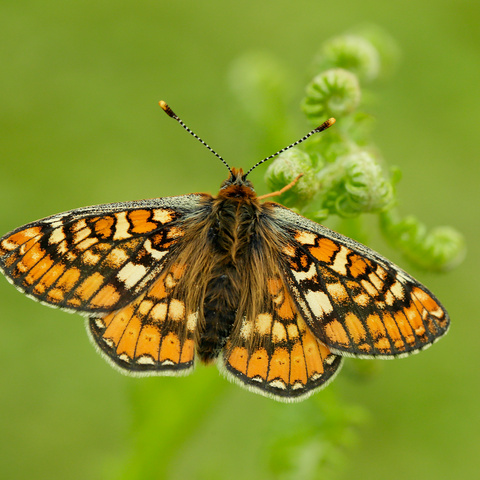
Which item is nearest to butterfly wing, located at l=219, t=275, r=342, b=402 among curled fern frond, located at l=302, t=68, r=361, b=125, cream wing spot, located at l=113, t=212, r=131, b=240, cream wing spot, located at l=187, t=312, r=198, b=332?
cream wing spot, located at l=187, t=312, r=198, b=332

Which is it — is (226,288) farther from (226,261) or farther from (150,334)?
(150,334)

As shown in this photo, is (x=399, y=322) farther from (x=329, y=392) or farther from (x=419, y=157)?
(x=419, y=157)

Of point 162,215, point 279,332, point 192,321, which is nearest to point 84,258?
point 162,215

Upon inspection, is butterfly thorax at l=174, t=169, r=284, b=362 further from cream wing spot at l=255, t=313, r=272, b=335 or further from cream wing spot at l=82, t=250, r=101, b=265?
A: cream wing spot at l=82, t=250, r=101, b=265

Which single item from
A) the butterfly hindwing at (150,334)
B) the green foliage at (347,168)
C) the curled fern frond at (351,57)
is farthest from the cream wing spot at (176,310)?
the curled fern frond at (351,57)

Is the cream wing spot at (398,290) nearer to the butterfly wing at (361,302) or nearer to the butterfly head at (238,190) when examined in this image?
the butterfly wing at (361,302)

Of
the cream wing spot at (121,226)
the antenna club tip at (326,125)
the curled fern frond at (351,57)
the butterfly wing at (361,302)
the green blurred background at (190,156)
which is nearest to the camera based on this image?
the butterfly wing at (361,302)
